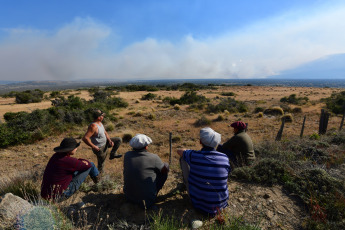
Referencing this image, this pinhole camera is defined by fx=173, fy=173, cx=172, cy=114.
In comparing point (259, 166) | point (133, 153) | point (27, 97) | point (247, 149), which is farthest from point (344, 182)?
point (27, 97)

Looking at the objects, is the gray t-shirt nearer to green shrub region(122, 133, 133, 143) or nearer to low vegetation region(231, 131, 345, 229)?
low vegetation region(231, 131, 345, 229)

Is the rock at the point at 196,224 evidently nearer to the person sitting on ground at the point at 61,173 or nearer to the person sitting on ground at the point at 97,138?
the person sitting on ground at the point at 61,173

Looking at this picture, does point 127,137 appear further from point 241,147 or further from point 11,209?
point 11,209

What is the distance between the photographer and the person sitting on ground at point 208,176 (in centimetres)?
258

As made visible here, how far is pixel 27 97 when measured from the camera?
79.2 feet

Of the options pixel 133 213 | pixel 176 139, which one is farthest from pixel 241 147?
pixel 176 139

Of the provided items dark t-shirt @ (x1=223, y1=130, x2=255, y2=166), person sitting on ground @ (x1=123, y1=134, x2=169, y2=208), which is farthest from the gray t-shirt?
dark t-shirt @ (x1=223, y1=130, x2=255, y2=166)

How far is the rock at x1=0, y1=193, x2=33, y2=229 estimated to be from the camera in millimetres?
2121

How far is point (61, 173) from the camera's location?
2.88 metres

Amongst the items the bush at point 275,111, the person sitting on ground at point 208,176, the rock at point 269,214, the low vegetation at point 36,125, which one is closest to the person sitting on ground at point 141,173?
the person sitting on ground at point 208,176

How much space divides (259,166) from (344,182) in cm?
148

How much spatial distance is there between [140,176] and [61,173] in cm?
135

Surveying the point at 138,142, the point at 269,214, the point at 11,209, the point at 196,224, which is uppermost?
the point at 138,142

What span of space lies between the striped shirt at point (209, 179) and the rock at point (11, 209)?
2.28 m
